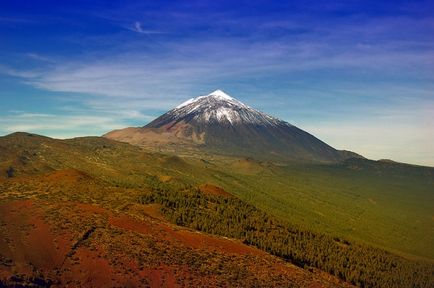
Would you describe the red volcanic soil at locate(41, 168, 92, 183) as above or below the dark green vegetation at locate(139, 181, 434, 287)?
above

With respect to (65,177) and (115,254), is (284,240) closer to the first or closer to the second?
(115,254)

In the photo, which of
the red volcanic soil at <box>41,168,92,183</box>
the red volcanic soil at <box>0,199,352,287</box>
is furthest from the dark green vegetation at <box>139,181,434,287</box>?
the red volcanic soil at <box>41,168,92,183</box>

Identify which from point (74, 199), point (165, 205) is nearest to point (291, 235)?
point (165, 205)

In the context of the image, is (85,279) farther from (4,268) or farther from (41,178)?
(41,178)

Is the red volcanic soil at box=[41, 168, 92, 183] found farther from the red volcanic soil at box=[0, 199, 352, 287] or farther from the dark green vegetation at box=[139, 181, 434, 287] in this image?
the red volcanic soil at box=[0, 199, 352, 287]

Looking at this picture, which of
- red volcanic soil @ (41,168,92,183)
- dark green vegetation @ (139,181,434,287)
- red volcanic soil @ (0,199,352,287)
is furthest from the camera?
red volcanic soil @ (41,168,92,183)

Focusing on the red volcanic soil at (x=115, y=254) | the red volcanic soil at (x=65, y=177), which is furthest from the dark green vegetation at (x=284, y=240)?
the red volcanic soil at (x=65, y=177)

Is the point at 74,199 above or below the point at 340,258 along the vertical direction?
above

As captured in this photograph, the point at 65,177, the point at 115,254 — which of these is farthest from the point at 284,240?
the point at 65,177
